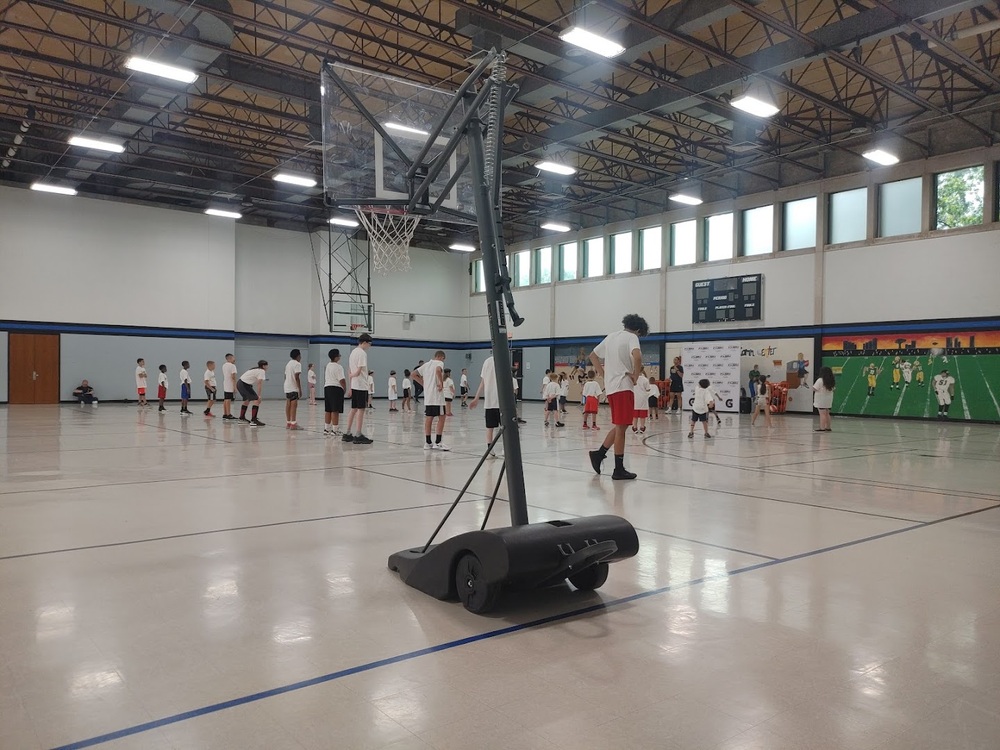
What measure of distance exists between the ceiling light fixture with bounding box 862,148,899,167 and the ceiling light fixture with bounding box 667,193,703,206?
631 cm

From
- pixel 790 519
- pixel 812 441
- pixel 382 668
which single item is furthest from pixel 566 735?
pixel 812 441

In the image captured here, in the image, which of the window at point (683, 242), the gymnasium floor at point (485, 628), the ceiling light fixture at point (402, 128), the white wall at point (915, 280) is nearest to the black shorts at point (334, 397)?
the gymnasium floor at point (485, 628)

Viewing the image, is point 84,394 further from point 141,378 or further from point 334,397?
point 334,397

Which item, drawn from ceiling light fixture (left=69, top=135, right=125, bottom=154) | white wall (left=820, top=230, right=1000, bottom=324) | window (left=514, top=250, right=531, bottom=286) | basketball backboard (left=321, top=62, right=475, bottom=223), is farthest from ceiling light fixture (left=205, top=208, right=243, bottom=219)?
basketball backboard (left=321, top=62, right=475, bottom=223)

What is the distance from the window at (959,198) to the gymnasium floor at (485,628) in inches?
669

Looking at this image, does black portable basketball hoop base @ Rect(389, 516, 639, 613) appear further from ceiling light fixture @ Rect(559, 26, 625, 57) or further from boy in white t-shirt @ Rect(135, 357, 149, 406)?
boy in white t-shirt @ Rect(135, 357, 149, 406)

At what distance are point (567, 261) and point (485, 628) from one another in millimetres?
30500

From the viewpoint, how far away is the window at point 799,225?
24172 millimetres

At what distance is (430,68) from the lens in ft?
57.7

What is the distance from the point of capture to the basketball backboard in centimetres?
535

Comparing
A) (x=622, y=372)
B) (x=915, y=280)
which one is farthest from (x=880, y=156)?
(x=622, y=372)

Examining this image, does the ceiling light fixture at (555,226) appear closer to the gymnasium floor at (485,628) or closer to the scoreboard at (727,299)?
the scoreboard at (727,299)

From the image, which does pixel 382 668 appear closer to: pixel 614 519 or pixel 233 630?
pixel 233 630

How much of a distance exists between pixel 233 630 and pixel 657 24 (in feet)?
45.8
